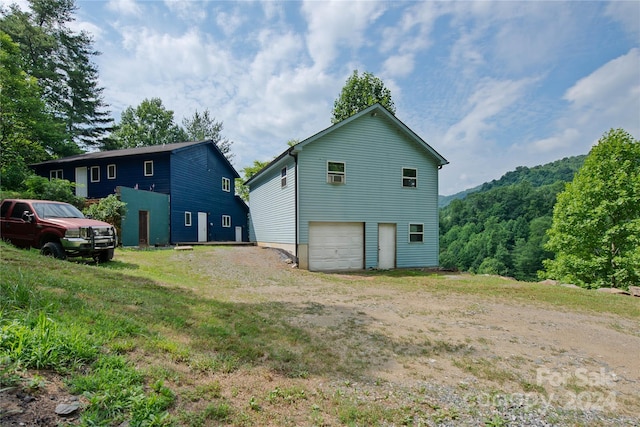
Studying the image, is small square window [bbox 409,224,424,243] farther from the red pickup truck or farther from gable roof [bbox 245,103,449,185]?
the red pickup truck

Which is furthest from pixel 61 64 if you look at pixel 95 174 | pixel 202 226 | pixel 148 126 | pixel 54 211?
pixel 54 211

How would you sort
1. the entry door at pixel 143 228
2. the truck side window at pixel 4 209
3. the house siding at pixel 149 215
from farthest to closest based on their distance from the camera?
the entry door at pixel 143 228, the house siding at pixel 149 215, the truck side window at pixel 4 209

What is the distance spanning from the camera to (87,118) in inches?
1315

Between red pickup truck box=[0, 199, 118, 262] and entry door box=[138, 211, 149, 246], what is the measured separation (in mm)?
8622

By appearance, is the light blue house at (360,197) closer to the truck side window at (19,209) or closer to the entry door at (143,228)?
the entry door at (143,228)

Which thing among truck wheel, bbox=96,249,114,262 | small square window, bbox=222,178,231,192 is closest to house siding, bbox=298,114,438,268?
truck wheel, bbox=96,249,114,262

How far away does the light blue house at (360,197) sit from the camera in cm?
1402

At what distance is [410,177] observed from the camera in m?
16.0

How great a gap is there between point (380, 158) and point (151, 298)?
12538 mm

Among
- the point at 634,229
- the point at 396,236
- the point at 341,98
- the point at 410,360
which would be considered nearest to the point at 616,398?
the point at 410,360

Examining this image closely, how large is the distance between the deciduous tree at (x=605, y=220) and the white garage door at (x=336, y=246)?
50.1ft

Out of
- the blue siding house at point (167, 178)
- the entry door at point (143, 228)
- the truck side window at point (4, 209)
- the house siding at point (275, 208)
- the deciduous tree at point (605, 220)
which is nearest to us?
the truck side window at point (4, 209)

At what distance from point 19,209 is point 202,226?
45.7 ft

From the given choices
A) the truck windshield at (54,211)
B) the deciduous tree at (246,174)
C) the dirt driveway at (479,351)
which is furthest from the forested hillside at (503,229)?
the truck windshield at (54,211)
